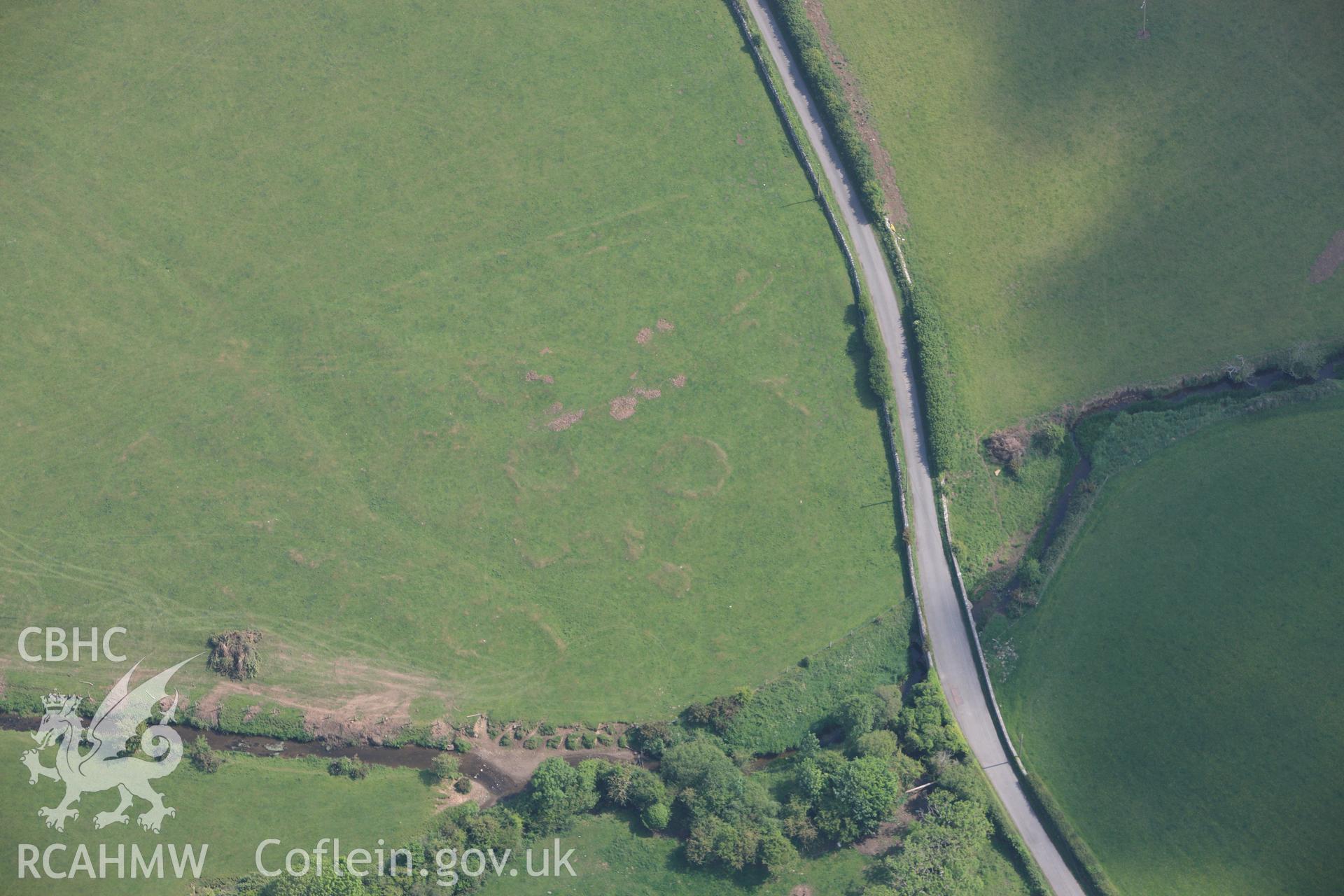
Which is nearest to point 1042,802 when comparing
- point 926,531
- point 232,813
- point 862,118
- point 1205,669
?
point 1205,669

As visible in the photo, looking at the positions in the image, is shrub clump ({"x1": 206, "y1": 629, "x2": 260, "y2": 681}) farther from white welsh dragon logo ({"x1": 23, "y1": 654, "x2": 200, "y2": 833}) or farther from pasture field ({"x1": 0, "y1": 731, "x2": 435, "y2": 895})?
pasture field ({"x1": 0, "y1": 731, "x2": 435, "y2": 895})

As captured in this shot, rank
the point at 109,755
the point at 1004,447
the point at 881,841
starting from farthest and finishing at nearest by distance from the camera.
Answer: the point at 1004,447, the point at 109,755, the point at 881,841

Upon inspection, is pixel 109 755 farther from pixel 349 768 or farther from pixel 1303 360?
pixel 1303 360

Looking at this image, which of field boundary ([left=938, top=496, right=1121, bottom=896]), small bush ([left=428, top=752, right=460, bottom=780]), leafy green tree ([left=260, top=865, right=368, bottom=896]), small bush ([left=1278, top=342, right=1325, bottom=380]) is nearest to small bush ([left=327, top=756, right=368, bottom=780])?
small bush ([left=428, top=752, right=460, bottom=780])

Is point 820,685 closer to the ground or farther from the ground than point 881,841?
farther from the ground

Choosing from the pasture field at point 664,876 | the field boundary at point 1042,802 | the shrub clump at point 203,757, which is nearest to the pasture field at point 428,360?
the shrub clump at point 203,757

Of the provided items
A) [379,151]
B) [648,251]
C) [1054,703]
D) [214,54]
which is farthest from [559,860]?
[214,54]
